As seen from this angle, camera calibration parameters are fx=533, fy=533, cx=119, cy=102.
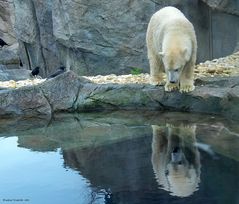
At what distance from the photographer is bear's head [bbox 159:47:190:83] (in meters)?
5.71

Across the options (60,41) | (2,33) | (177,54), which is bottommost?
(2,33)

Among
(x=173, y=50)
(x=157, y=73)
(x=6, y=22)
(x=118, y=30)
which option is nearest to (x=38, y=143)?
(x=173, y=50)

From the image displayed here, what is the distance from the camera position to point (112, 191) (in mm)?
3930

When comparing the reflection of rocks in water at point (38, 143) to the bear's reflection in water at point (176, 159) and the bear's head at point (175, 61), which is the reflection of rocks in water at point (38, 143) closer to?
the bear's reflection in water at point (176, 159)

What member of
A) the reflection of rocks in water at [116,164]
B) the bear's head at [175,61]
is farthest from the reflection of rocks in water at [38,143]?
the bear's head at [175,61]

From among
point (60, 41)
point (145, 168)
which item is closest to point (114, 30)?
point (60, 41)

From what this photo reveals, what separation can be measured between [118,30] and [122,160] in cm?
574

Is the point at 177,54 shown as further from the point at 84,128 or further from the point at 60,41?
the point at 60,41

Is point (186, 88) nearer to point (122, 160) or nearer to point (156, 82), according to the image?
point (156, 82)

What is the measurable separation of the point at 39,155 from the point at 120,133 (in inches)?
36.0

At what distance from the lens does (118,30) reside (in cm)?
1002

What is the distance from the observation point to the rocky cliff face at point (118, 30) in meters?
9.15

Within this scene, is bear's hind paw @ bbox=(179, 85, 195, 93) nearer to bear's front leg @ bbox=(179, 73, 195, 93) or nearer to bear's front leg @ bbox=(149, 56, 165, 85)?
bear's front leg @ bbox=(179, 73, 195, 93)

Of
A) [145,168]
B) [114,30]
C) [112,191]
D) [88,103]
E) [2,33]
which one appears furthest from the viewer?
[2,33]
